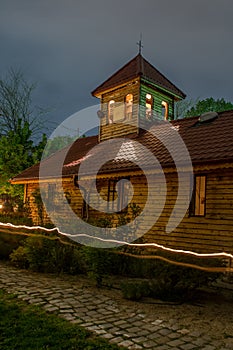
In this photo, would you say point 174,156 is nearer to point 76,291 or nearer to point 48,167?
point 76,291

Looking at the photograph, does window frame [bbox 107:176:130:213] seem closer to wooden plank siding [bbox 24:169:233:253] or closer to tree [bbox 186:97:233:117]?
wooden plank siding [bbox 24:169:233:253]

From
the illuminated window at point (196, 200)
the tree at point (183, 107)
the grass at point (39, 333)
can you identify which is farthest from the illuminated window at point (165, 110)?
the tree at point (183, 107)

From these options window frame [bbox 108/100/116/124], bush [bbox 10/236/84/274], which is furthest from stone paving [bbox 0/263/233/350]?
window frame [bbox 108/100/116/124]

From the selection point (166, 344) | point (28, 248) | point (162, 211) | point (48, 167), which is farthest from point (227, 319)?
point (48, 167)

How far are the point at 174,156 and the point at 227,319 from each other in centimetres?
640

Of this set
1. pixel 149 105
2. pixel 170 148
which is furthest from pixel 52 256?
pixel 149 105

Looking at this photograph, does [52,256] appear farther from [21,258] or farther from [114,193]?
[114,193]

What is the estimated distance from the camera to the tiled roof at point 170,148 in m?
10.2

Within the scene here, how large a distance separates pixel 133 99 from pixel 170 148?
5128 millimetres

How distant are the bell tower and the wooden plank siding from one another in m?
4.75

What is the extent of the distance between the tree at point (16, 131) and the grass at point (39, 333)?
59.0 feet

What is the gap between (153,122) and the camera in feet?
53.9

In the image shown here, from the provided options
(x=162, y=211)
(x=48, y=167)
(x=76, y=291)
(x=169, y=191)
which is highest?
(x=48, y=167)

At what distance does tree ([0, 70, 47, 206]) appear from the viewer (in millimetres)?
22297
